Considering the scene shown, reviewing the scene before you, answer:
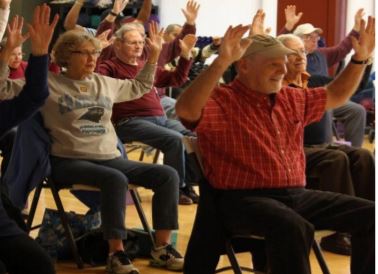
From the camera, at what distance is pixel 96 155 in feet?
12.3

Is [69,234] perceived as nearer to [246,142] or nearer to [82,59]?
[82,59]

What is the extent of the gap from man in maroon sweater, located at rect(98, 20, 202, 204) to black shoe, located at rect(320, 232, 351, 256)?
3.38 ft

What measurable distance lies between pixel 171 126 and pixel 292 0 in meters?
5.76

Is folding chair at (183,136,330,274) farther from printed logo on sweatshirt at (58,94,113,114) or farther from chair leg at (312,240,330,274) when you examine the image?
printed logo on sweatshirt at (58,94,113,114)

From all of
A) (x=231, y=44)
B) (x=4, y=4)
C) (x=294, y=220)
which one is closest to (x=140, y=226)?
(x=4, y=4)

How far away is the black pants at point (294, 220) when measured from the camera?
2672mm

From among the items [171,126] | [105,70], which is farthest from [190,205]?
[105,70]

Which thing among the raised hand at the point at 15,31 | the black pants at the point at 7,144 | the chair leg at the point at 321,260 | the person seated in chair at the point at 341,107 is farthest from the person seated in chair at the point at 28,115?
the person seated in chair at the point at 341,107

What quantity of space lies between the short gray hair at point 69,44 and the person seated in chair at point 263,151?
962 mm

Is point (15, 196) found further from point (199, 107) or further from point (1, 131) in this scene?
point (199, 107)

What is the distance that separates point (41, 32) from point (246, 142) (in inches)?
32.8

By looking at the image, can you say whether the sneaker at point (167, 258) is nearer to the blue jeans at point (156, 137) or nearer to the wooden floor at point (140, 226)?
the wooden floor at point (140, 226)

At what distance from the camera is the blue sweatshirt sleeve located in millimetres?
2707

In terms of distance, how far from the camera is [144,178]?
Answer: 3.74 m
